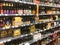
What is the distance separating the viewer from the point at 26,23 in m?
5.04

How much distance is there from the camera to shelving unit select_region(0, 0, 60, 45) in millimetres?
4223

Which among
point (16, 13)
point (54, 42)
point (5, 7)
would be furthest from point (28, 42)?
point (54, 42)

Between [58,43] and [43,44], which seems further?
[58,43]

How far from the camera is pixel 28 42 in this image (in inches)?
201

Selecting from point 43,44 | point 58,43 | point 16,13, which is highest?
point 16,13

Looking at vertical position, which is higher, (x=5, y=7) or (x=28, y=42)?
(x=5, y=7)

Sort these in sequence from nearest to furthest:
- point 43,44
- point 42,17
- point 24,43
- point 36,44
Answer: point 24,43 < point 36,44 < point 43,44 < point 42,17

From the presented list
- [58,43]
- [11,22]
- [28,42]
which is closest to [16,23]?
[11,22]

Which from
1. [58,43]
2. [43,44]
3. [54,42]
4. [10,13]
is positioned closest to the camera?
[10,13]

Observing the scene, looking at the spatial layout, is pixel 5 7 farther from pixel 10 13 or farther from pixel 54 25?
pixel 54 25

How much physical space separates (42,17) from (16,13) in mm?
2244

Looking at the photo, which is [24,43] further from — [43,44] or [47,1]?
[47,1]

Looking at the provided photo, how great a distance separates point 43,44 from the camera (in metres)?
6.16

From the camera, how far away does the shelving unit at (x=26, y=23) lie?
13.9ft
